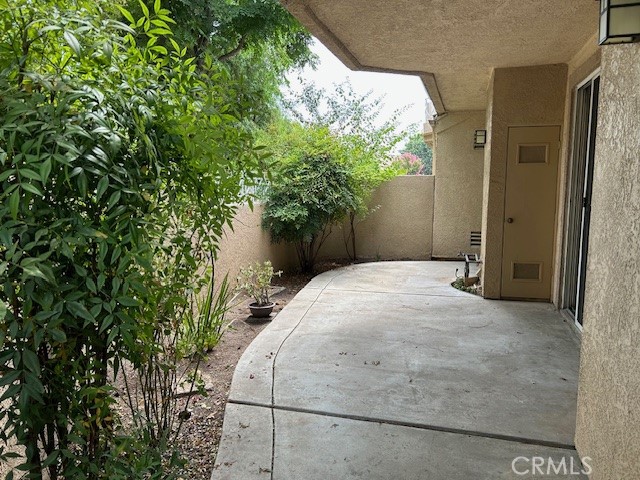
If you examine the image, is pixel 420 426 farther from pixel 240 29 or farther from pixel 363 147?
pixel 363 147

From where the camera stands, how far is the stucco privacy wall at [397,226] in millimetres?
8484

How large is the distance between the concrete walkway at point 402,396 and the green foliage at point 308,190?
232 centimetres

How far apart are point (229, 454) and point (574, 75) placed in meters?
4.66

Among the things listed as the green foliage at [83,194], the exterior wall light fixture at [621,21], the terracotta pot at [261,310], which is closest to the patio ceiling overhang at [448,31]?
the exterior wall light fixture at [621,21]

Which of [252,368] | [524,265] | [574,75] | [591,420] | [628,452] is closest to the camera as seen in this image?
[628,452]

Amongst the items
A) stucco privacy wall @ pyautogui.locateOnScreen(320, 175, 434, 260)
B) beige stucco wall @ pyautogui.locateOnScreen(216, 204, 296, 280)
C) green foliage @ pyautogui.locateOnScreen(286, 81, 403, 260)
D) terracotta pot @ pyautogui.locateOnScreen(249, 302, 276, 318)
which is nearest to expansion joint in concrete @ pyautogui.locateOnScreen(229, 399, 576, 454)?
terracotta pot @ pyautogui.locateOnScreen(249, 302, 276, 318)

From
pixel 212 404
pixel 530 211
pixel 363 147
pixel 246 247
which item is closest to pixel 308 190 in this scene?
pixel 246 247

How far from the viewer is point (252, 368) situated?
3146mm

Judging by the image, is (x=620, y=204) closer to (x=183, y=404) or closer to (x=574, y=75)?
(x=183, y=404)

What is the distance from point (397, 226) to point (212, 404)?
6269 mm

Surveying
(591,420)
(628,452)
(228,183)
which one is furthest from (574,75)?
(228,183)

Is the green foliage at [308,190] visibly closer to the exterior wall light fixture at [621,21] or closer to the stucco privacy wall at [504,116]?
the stucco privacy wall at [504,116]

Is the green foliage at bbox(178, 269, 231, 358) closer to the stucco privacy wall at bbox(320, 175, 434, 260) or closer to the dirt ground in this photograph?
the dirt ground

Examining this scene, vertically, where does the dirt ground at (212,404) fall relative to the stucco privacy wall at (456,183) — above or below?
below
